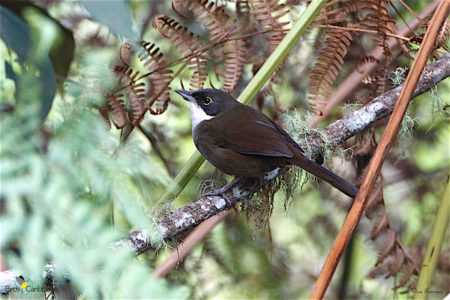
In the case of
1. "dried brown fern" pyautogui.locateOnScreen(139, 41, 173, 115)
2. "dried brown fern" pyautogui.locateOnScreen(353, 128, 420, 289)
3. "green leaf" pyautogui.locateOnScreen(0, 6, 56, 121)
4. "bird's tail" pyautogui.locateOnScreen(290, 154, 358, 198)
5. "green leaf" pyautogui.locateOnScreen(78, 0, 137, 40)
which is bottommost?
"dried brown fern" pyautogui.locateOnScreen(353, 128, 420, 289)

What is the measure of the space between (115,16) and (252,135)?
1.57m

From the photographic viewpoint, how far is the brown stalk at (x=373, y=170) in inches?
53.2

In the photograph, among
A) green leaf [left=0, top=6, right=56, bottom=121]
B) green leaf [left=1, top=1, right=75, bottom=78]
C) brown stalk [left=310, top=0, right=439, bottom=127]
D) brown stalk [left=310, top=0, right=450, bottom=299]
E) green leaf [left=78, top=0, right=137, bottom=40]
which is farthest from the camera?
brown stalk [left=310, top=0, right=439, bottom=127]

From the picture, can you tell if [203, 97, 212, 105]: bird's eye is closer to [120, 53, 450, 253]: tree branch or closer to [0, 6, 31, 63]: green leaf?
[120, 53, 450, 253]: tree branch

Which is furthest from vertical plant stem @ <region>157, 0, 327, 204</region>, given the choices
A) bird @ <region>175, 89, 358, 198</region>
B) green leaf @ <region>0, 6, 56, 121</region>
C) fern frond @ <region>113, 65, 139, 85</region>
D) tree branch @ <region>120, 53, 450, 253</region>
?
green leaf @ <region>0, 6, 56, 121</region>

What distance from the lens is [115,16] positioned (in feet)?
3.44

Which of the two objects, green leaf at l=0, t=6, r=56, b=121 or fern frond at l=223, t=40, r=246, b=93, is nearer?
green leaf at l=0, t=6, r=56, b=121

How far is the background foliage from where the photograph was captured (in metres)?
0.68

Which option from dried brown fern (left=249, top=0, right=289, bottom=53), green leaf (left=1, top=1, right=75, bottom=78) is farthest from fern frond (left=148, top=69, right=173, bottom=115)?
dried brown fern (left=249, top=0, right=289, bottom=53)

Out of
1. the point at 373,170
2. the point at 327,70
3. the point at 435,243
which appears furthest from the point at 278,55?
the point at 435,243

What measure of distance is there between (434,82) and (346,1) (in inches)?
29.9

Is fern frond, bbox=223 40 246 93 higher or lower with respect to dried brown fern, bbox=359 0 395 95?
lower

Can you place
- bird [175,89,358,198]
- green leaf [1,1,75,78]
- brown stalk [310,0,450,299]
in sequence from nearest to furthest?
brown stalk [310,0,450,299]
green leaf [1,1,75,78]
bird [175,89,358,198]

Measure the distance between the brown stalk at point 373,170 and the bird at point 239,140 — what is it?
22.2 inches
